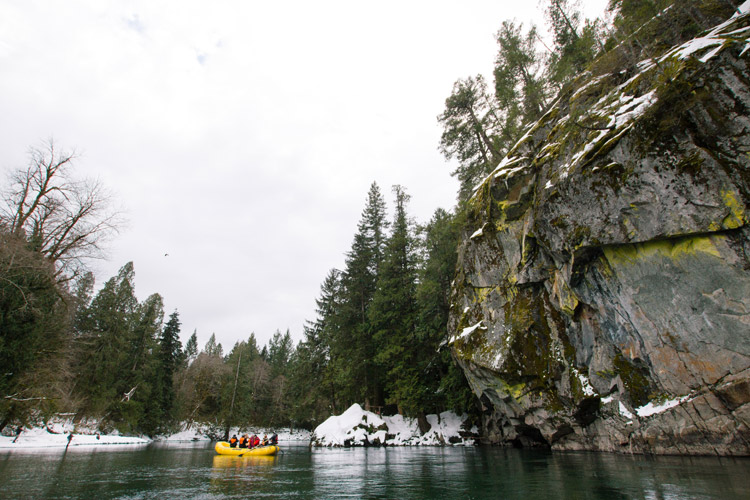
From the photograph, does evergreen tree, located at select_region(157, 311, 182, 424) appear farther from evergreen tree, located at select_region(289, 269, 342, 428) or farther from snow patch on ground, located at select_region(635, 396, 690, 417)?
snow patch on ground, located at select_region(635, 396, 690, 417)

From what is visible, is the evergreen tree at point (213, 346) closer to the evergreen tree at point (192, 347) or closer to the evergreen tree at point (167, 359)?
the evergreen tree at point (192, 347)

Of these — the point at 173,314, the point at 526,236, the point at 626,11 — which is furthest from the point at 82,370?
the point at 626,11

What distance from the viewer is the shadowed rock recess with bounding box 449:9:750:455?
9.69 meters

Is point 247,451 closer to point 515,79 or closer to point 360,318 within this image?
point 360,318

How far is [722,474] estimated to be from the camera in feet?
24.0

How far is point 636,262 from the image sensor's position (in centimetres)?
1154

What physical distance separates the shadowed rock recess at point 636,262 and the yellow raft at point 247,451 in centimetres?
1296

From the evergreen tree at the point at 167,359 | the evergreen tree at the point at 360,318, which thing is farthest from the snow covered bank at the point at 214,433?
the evergreen tree at the point at 360,318

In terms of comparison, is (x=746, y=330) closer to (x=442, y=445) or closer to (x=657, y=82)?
(x=657, y=82)

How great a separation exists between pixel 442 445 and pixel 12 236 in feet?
85.6

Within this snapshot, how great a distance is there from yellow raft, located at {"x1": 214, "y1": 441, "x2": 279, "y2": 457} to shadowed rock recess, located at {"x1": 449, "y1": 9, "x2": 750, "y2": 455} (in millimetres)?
12963

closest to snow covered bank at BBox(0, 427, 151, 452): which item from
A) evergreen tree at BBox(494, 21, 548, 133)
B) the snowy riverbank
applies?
the snowy riverbank

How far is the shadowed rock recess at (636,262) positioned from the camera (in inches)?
381

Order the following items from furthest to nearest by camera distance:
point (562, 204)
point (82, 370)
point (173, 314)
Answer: point (173, 314), point (82, 370), point (562, 204)
